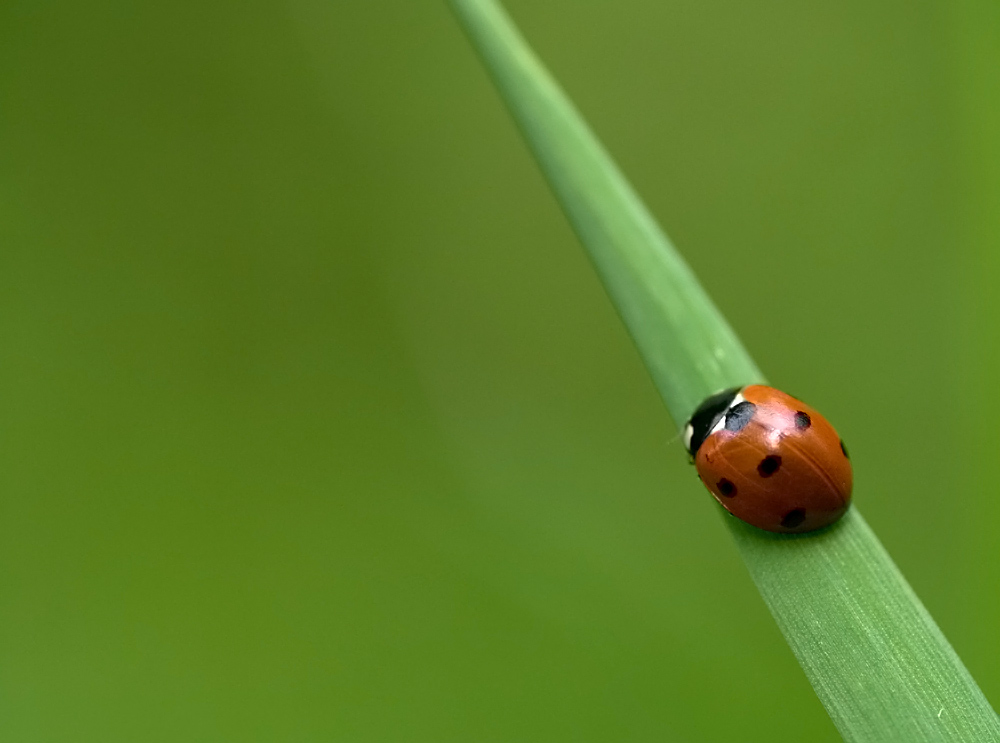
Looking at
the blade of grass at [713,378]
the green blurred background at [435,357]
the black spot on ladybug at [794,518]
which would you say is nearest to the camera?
the blade of grass at [713,378]

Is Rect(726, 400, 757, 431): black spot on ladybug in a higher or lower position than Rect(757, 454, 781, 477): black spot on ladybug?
higher

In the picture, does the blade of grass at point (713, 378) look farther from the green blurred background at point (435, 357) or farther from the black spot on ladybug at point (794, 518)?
the green blurred background at point (435, 357)

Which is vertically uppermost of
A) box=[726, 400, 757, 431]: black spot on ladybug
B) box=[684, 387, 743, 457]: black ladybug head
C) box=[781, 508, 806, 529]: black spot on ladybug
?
box=[684, 387, 743, 457]: black ladybug head

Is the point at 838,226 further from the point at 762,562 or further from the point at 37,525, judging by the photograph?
the point at 37,525

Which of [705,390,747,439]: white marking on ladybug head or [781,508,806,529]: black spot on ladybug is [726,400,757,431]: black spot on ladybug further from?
[781,508,806,529]: black spot on ladybug

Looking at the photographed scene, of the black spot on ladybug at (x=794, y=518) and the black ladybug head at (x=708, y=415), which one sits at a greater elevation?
the black ladybug head at (x=708, y=415)

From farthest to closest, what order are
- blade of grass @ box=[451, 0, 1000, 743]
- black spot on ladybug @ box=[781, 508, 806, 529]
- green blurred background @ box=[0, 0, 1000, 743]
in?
green blurred background @ box=[0, 0, 1000, 743]
black spot on ladybug @ box=[781, 508, 806, 529]
blade of grass @ box=[451, 0, 1000, 743]

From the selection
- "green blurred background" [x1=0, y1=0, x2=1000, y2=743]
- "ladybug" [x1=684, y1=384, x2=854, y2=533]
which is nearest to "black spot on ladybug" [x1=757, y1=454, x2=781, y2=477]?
"ladybug" [x1=684, y1=384, x2=854, y2=533]

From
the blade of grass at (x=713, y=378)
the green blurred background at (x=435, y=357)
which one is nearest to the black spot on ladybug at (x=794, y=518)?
the blade of grass at (x=713, y=378)
